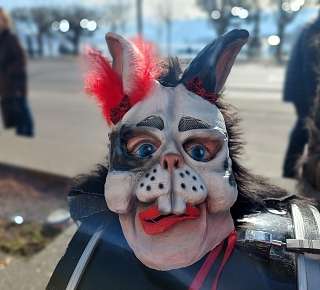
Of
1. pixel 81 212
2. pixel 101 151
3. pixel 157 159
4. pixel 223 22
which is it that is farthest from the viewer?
pixel 223 22

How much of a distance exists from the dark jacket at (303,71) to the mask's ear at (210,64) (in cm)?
141

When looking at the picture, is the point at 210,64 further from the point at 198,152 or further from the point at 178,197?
the point at 178,197

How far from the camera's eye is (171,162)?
0.98 metres

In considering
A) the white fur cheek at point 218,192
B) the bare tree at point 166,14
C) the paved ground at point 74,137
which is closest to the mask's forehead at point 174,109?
the white fur cheek at point 218,192

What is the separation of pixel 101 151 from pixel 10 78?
101 centimetres

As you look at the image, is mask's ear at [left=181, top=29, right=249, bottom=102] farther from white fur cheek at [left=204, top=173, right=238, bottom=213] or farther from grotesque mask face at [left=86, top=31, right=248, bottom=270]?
white fur cheek at [left=204, top=173, right=238, bottom=213]

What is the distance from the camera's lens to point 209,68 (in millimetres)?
1087

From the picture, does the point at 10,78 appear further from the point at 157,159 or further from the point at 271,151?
the point at 157,159

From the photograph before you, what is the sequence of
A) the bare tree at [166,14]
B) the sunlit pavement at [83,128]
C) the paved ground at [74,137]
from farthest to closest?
the bare tree at [166,14] < the sunlit pavement at [83,128] < the paved ground at [74,137]

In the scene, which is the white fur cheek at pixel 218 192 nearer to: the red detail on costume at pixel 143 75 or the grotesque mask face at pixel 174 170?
the grotesque mask face at pixel 174 170

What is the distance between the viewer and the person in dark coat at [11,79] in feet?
13.5

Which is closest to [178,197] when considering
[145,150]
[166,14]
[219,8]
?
[145,150]

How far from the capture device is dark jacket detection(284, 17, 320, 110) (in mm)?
2523

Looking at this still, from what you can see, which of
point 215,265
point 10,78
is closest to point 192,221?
point 215,265
